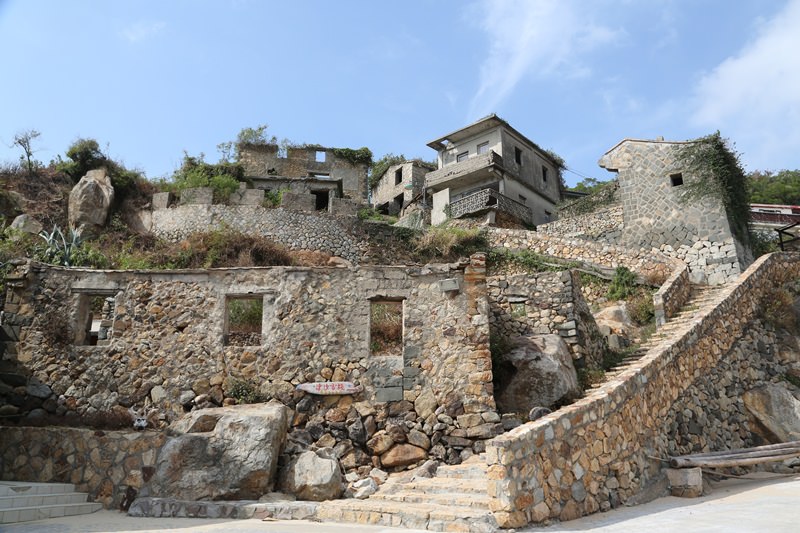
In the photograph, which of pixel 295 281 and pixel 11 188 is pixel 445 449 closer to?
Answer: pixel 295 281

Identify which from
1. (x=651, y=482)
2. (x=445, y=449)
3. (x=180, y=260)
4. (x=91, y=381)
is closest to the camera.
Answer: (x=651, y=482)

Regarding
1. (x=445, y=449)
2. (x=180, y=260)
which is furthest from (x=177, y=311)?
(x=180, y=260)

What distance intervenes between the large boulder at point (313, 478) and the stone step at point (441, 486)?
757 millimetres

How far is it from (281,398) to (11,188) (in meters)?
17.8

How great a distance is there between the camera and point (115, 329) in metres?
10.9

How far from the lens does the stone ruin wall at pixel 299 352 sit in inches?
392

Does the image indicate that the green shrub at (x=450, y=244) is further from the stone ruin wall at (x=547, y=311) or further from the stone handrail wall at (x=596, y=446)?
the stone handrail wall at (x=596, y=446)

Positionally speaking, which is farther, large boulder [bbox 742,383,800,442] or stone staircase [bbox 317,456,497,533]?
large boulder [bbox 742,383,800,442]

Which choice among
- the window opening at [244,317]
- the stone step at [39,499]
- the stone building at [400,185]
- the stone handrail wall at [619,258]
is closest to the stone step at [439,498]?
the stone step at [39,499]

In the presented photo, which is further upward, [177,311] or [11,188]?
[11,188]

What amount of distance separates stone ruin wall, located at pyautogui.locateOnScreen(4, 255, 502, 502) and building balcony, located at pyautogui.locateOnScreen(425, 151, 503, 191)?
62.5 ft

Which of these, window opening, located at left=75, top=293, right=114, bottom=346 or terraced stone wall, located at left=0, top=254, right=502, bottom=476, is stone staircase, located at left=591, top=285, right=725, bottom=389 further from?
window opening, located at left=75, top=293, right=114, bottom=346

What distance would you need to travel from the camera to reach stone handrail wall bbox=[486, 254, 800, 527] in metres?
6.74

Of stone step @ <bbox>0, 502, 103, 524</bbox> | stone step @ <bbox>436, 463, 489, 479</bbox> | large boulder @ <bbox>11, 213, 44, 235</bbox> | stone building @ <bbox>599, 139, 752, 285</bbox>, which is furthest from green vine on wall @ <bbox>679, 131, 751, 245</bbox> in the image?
large boulder @ <bbox>11, 213, 44, 235</bbox>
